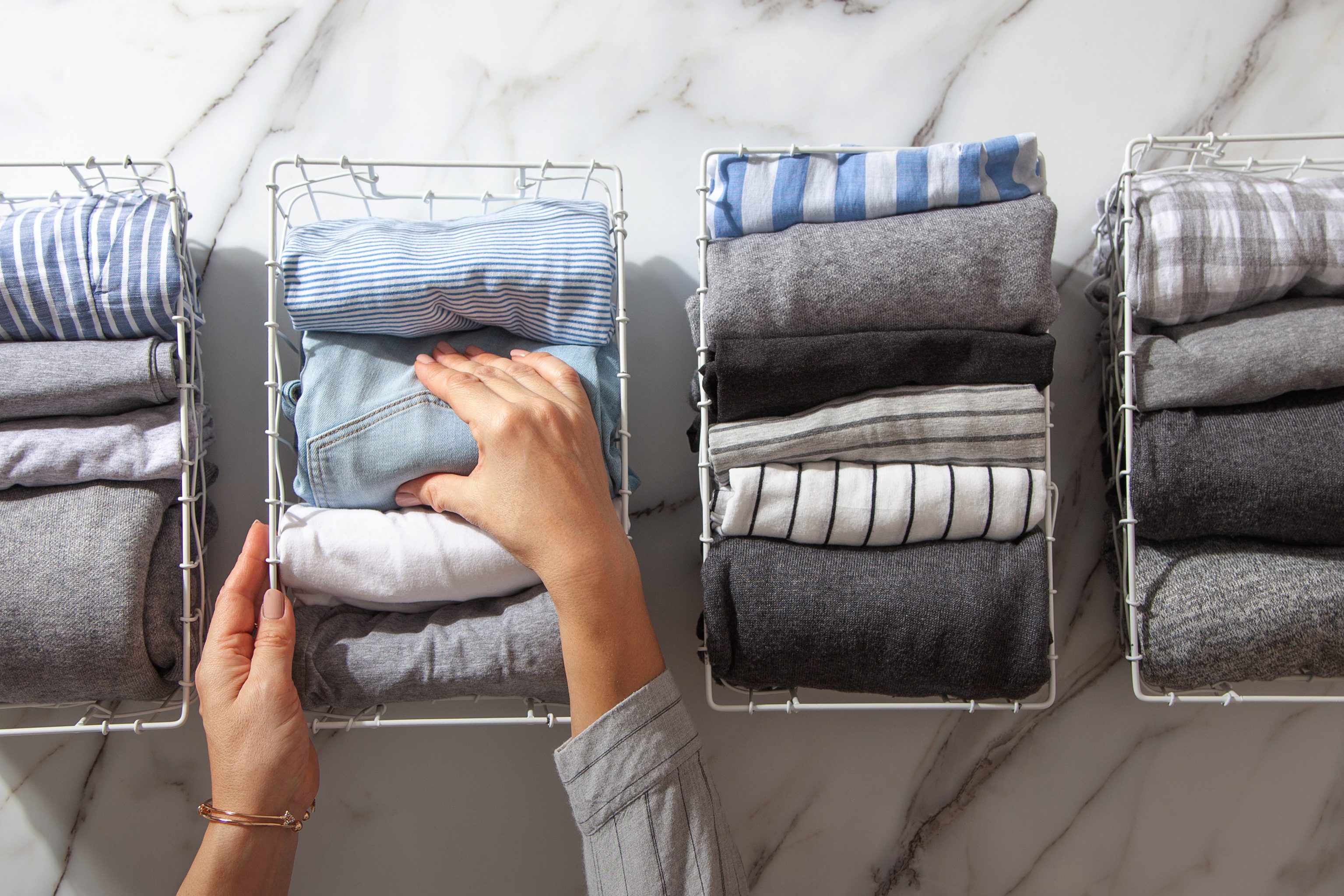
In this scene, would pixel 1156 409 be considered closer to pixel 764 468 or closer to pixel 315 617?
pixel 764 468

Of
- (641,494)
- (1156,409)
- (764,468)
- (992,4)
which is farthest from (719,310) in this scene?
(992,4)

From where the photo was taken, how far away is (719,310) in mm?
750

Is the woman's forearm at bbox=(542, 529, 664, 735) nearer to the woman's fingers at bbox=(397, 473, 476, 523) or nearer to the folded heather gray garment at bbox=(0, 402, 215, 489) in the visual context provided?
the woman's fingers at bbox=(397, 473, 476, 523)

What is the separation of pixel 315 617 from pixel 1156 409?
2.89ft

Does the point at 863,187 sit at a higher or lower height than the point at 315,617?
higher

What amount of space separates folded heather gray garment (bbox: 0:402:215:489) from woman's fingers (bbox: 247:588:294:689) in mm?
179

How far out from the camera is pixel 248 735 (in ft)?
2.34

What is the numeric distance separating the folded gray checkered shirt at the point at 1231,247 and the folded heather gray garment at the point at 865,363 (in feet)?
0.45

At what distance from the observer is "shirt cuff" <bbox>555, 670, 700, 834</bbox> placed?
2.19ft

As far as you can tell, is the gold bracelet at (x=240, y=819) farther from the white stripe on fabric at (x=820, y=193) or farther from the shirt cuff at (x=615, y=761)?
the white stripe on fabric at (x=820, y=193)

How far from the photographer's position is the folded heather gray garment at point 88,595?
738 mm

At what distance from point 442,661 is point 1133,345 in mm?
766

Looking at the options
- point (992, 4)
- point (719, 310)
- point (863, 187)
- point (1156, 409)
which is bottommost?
point (1156, 409)

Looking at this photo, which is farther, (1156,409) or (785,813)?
(785,813)
